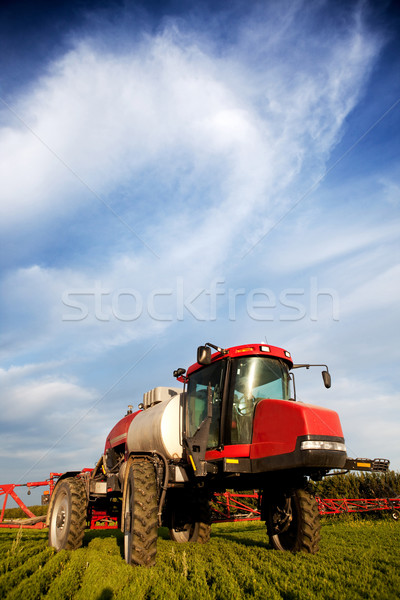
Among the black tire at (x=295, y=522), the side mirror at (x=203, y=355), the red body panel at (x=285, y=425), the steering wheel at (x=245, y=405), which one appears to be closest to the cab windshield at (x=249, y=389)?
the steering wheel at (x=245, y=405)

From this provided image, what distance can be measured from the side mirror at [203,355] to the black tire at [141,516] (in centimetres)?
208

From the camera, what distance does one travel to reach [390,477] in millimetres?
25922

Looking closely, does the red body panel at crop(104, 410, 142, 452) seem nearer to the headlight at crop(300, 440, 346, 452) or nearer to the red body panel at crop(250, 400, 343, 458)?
the red body panel at crop(250, 400, 343, 458)

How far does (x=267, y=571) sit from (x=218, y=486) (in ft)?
8.50

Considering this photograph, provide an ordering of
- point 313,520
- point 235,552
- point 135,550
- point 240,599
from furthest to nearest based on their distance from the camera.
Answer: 1. point 235,552
2. point 313,520
3. point 135,550
4. point 240,599

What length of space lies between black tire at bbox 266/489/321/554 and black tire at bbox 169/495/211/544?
2.04 m

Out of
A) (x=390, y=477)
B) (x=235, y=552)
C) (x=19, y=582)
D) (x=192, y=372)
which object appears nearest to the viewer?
(x=19, y=582)

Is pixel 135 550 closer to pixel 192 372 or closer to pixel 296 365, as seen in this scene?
pixel 192 372

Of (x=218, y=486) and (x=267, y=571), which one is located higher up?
(x=218, y=486)

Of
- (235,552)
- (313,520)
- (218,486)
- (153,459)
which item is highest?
(153,459)

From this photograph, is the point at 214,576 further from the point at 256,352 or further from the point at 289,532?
the point at 256,352

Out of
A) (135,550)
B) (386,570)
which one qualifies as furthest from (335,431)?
(135,550)

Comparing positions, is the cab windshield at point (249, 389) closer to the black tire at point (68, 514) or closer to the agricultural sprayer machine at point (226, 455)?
the agricultural sprayer machine at point (226, 455)

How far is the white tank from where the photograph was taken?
28.2 ft
